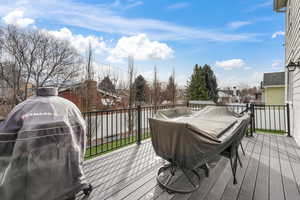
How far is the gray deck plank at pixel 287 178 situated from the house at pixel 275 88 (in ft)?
31.7

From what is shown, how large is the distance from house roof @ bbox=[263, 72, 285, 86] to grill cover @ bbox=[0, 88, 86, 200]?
13.4 metres

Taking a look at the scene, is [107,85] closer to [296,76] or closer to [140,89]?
[140,89]

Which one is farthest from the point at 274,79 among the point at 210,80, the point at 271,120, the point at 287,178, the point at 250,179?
the point at 250,179

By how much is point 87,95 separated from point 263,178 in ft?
22.3

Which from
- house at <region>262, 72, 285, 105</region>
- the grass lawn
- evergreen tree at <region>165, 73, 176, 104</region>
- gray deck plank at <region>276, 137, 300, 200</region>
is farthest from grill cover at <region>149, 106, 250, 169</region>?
house at <region>262, 72, 285, 105</region>

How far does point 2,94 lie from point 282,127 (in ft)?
38.8

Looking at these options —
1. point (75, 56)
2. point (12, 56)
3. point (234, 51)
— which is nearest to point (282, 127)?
point (234, 51)

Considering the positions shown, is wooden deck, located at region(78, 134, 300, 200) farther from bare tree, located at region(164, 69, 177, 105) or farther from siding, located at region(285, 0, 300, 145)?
bare tree, located at region(164, 69, 177, 105)

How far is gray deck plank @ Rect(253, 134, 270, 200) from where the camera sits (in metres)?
1.79

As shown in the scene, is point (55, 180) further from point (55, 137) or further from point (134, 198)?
point (134, 198)

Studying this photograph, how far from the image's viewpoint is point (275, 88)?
11.0 m

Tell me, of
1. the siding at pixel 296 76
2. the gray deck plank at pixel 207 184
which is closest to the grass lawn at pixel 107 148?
the gray deck plank at pixel 207 184

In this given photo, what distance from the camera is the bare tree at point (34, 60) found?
693cm

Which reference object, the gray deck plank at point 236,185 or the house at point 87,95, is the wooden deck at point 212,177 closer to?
the gray deck plank at point 236,185
